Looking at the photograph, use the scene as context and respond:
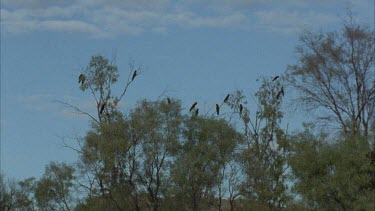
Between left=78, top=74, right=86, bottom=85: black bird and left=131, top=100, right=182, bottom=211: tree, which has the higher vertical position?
left=78, top=74, right=86, bottom=85: black bird

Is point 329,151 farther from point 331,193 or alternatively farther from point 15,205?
point 15,205

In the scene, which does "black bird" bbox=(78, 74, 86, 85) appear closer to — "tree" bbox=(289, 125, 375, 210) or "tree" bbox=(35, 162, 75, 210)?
"tree" bbox=(35, 162, 75, 210)

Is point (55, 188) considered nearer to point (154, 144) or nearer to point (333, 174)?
point (154, 144)

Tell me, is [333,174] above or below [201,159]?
below

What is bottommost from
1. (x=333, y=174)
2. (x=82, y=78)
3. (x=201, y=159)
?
(x=333, y=174)

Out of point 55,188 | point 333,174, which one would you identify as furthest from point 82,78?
point 333,174

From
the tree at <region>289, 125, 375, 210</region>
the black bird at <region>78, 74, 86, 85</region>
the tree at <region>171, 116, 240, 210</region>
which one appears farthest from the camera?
the black bird at <region>78, 74, 86, 85</region>

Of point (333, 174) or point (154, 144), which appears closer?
point (333, 174)

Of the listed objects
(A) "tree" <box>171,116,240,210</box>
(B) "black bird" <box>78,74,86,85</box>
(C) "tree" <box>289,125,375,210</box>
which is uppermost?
(B) "black bird" <box>78,74,86,85</box>

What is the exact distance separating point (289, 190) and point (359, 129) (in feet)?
16.8

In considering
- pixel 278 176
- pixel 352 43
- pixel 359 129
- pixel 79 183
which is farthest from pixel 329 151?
pixel 79 183

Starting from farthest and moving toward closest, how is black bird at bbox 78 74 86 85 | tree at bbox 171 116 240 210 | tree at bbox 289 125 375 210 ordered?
black bird at bbox 78 74 86 85 < tree at bbox 171 116 240 210 < tree at bbox 289 125 375 210

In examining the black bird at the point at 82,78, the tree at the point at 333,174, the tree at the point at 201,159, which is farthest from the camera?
the black bird at the point at 82,78

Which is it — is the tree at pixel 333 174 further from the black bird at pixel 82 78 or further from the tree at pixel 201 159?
the black bird at pixel 82 78
